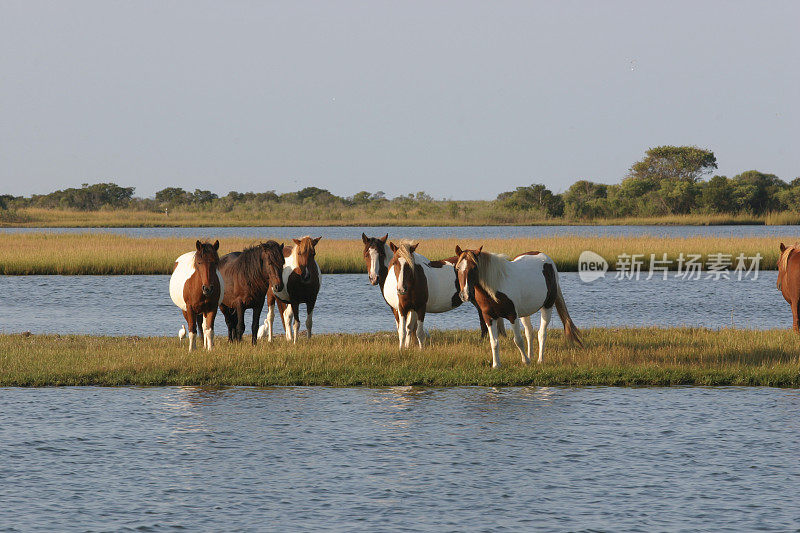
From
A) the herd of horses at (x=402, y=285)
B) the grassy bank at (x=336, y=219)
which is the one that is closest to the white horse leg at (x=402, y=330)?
the herd of horses at (x=402, y=285)

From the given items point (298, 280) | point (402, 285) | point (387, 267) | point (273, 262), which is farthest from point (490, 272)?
point (298, 280)

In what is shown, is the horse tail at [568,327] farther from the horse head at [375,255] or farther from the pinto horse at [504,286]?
the horse head at [375,255]

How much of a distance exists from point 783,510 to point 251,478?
191 inches

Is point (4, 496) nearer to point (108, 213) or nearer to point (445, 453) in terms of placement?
point (445, 453)

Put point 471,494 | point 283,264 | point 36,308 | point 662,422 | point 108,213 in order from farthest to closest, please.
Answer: point 108,213
point 36,308
point 283,264
point 662,422
point 471,494

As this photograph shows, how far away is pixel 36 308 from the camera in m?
27.8

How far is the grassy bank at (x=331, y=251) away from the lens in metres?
39.8

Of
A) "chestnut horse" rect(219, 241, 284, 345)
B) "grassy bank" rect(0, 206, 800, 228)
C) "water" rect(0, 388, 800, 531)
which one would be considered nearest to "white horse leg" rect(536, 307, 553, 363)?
"water" rect(0, 388, 800, 531)

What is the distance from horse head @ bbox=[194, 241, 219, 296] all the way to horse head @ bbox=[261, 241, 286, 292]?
1042 mm

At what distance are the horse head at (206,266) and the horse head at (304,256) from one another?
6.04 feet

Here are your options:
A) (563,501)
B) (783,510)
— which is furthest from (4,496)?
(783,510)

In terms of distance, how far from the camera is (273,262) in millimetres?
15992

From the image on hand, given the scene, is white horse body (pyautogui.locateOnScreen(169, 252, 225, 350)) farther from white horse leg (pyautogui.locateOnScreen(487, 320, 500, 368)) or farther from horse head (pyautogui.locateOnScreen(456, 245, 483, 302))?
white horse leg (pyautogui.locateOnScreen(487, 320, 500, 368))

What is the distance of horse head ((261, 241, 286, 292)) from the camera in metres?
16.0
